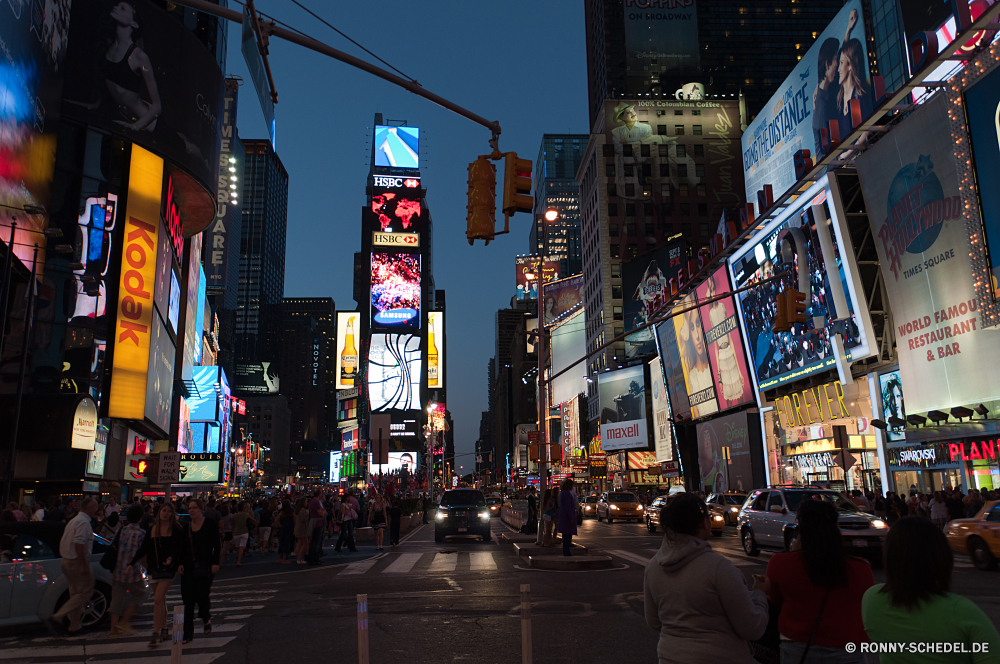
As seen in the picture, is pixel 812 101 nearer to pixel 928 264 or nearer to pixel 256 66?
pixel 928 264

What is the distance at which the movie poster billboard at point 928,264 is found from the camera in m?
25.5

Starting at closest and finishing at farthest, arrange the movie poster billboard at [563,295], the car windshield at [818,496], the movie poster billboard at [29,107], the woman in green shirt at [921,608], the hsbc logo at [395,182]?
the woman in green shirt at [921,608]
the car windshield at [818,496]
the movie poster billboard at [29,107]
the hsbc logo at [395,182]
the movie poster billboard at [563,295]

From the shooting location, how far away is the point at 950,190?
25516 millimetres

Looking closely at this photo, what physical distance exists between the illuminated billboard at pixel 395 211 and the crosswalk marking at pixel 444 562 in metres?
116

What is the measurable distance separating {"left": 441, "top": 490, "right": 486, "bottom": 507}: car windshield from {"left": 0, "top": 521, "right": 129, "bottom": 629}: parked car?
663 inches

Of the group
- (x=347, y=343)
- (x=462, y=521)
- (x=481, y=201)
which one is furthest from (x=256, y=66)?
(x=347, y=343)

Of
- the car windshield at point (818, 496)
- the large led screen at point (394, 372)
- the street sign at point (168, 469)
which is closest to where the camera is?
the car windshield at point (818, 496)

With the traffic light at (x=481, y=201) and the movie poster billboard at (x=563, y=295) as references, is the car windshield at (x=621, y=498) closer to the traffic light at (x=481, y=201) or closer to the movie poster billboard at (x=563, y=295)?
the traffic light at (x=481, y=201)

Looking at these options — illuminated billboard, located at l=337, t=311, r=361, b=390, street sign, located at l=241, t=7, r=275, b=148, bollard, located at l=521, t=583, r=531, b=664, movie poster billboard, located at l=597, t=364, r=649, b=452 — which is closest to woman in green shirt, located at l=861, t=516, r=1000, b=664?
bollard, located at l=521, t=583, r=531, b=664

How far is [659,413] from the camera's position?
3219 inches

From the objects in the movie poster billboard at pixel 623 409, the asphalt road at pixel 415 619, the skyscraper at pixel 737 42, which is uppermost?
the skyscraper at pixel 737 42

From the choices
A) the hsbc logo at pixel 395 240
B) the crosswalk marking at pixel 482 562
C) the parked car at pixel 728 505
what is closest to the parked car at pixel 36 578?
the crosswalk marking at pixel 482 562

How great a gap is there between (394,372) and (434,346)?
20107 mm

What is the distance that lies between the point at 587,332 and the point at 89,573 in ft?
364
